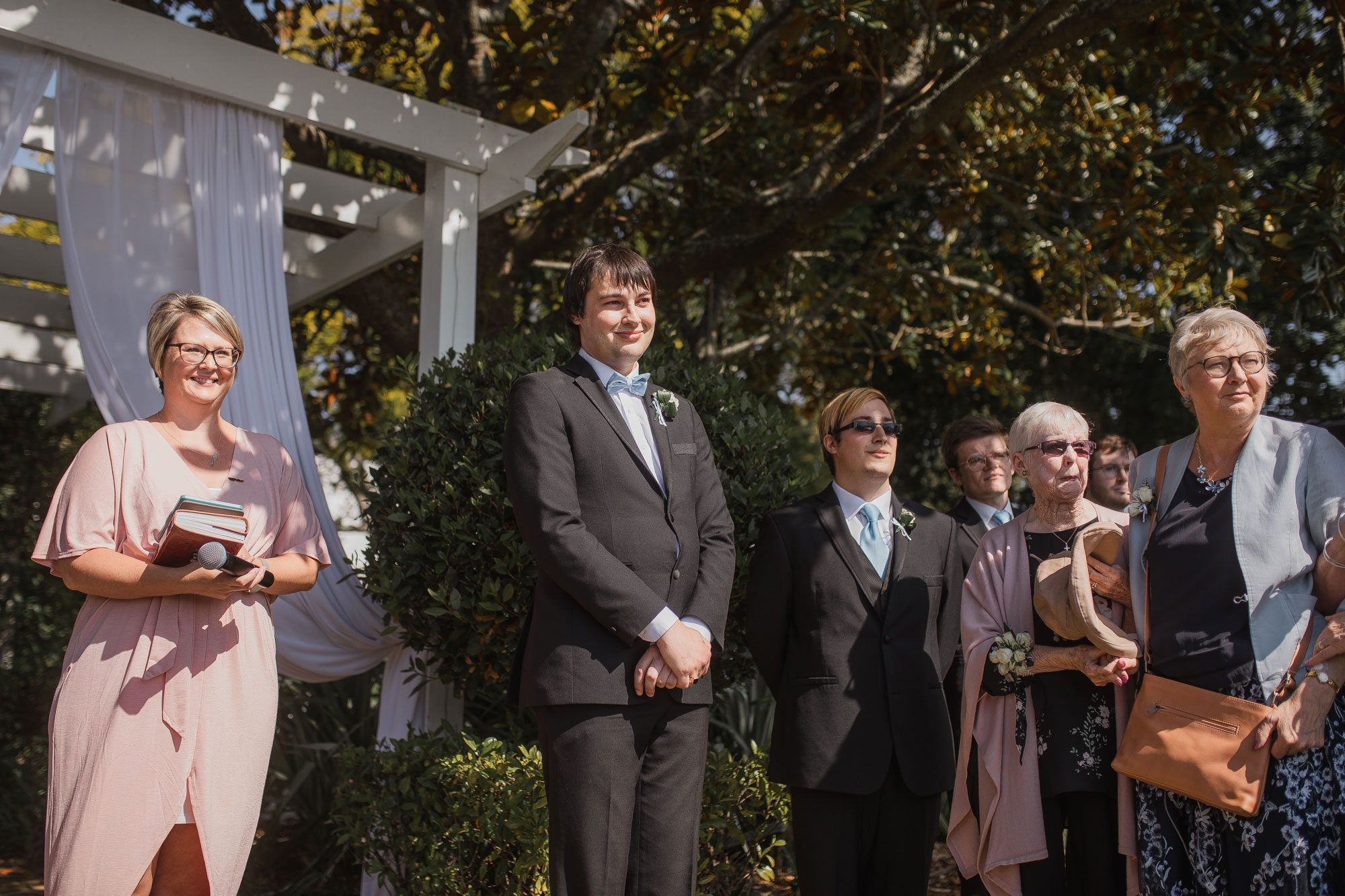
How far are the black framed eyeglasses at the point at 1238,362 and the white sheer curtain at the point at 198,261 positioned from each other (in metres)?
3.12

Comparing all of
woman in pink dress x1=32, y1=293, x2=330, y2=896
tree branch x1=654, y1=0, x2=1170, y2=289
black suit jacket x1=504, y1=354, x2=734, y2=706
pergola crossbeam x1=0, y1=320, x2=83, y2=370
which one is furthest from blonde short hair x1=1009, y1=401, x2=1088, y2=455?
pergola crossbeam x1=0, y1=320, x2=83, y2=370

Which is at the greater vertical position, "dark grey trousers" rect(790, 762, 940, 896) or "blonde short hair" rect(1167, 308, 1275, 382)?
"blonde short hair" rect(1167, 308, 1275, 382)

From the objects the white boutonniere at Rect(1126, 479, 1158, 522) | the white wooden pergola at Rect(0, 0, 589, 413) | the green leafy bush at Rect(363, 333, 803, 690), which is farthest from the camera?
the white wooden pergola at Rect(0, 0, 589, 413)

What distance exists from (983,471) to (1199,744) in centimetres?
185

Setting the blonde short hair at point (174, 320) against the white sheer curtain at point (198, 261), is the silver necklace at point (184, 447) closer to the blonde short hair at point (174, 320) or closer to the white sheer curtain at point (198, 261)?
the blonde short hair at point (174, 320)

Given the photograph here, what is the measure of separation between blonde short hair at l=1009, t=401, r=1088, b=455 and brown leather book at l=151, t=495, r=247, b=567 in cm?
226

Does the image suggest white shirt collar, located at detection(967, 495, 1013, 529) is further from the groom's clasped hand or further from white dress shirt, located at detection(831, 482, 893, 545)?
the groom's clasped hand

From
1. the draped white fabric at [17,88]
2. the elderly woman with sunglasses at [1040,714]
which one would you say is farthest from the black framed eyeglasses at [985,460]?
the draped white fabric at [17,88]

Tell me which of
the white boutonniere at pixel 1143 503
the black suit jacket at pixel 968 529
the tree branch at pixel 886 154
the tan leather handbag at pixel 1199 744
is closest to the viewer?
the tan leather handbag at pixel 1199 744

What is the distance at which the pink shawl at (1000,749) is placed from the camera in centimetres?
291

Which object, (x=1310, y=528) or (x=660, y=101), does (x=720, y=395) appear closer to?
(x=1310, y=528)

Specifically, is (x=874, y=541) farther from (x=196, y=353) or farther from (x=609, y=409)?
(x=196, y=353)

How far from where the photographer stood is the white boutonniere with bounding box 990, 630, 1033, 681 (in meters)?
2.98

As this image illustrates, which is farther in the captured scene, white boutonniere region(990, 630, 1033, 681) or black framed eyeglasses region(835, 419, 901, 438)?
black framed eyeglasses region(835, 419, 901, 438)
